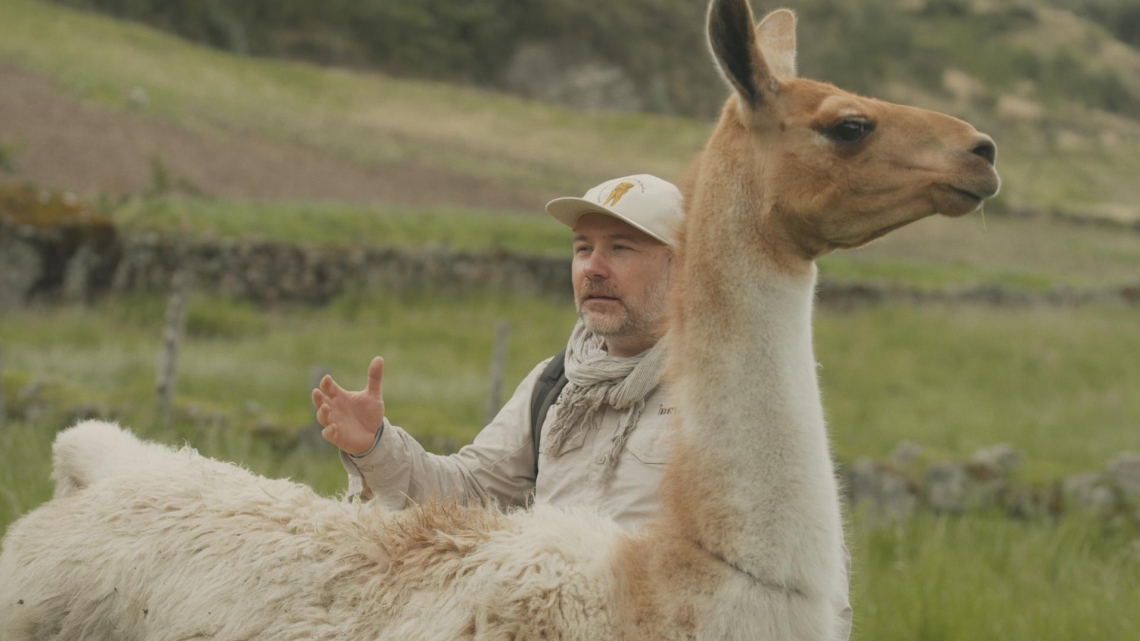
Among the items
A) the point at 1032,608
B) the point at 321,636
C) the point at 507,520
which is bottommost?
the point at 1032,608

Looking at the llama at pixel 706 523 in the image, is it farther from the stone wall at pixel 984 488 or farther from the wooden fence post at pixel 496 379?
the wooden fence post at pixel 496 379

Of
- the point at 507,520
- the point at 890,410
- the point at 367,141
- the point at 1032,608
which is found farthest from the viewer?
the point at 367,141

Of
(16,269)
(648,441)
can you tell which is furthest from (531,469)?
(16,269)

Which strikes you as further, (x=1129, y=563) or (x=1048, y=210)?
(x=1048, y=210)

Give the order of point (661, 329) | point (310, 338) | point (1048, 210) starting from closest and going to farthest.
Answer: point (661, 329) → point (310, 338) → point (1048, 210)

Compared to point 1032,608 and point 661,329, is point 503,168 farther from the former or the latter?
point 661,329

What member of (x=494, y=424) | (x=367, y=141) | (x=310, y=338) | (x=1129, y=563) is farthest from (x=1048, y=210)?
(x=494, y=424)

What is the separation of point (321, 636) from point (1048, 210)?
1555 inches

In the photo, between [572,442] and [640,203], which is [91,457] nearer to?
[572,442]

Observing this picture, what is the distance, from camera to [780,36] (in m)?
3.34

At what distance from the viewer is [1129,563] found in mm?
6883

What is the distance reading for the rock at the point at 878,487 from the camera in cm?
842

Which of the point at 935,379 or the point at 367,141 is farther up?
the point at 367,141

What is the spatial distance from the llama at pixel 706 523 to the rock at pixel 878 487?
19.4ft
